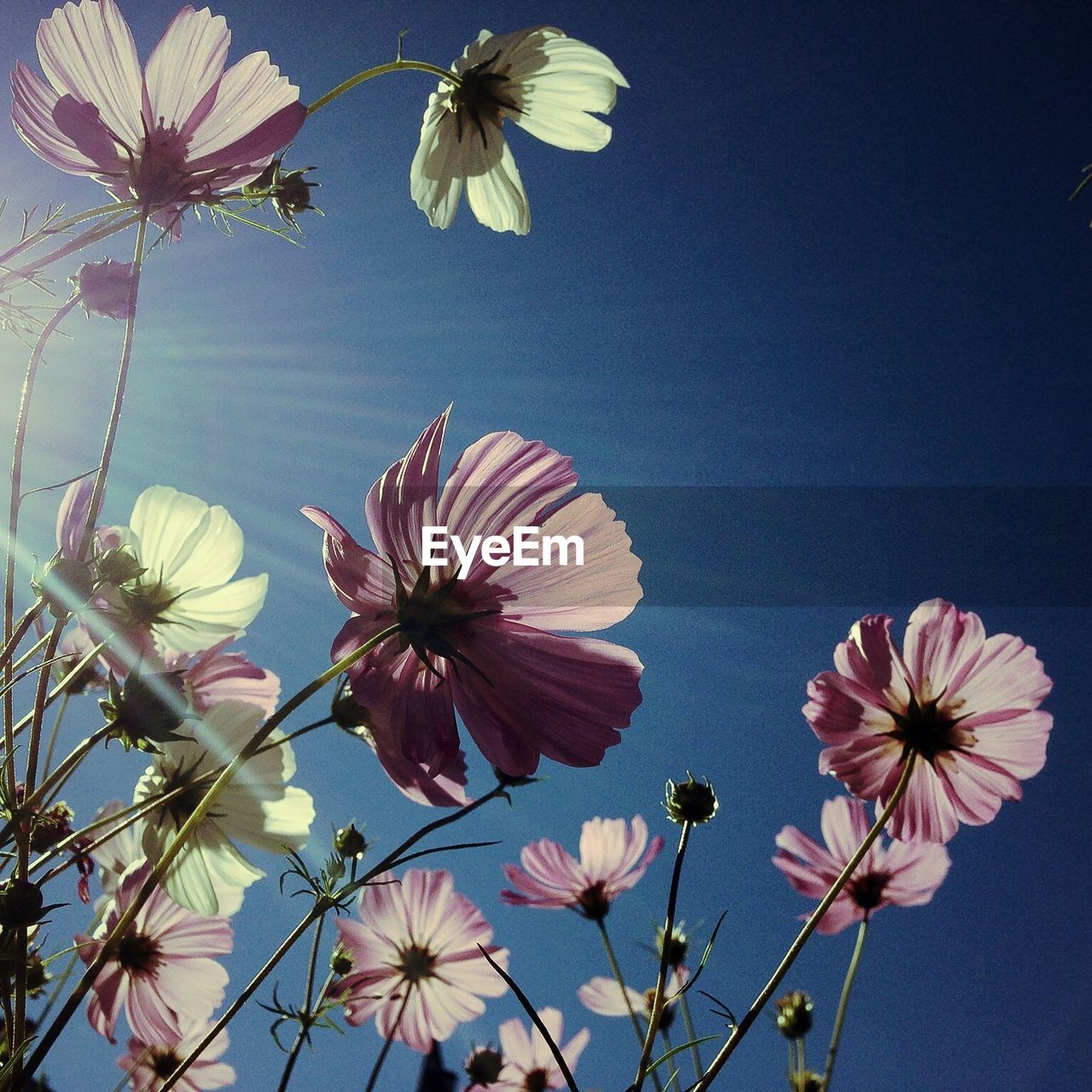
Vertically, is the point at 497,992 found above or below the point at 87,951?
above

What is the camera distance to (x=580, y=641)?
12.8 inches

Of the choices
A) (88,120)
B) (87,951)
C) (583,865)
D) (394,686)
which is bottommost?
(87,951)

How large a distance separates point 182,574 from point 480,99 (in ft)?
1.21

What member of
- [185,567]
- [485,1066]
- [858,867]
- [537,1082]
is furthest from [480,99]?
[537,1082]

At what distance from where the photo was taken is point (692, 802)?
67 cm

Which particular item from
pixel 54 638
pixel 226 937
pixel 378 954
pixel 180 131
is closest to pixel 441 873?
pixel 378 954

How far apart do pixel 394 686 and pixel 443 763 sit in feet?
0.12

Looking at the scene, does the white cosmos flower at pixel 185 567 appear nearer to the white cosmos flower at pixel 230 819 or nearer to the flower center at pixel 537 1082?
the white cosmos flower at pixel 230 819

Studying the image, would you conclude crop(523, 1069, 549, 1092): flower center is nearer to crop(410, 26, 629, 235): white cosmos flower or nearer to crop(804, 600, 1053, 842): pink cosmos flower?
crop(804, 600, 1053, 842): pink cosmos flower

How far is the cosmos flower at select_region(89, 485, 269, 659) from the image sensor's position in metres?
0.46

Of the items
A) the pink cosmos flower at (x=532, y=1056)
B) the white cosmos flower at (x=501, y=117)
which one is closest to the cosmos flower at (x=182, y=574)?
the white cosmos flower at (x=501, y=117)

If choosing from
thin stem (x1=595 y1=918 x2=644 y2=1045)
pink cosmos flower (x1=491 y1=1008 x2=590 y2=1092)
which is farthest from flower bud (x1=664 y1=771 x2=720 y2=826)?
pink cosmos flower (x1=491 y1=1008 x2=590 y2=1092)

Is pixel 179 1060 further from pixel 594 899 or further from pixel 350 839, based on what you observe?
pixel 594 899

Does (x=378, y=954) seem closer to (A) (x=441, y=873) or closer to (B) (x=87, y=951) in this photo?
(A) (x=441, y=873)
